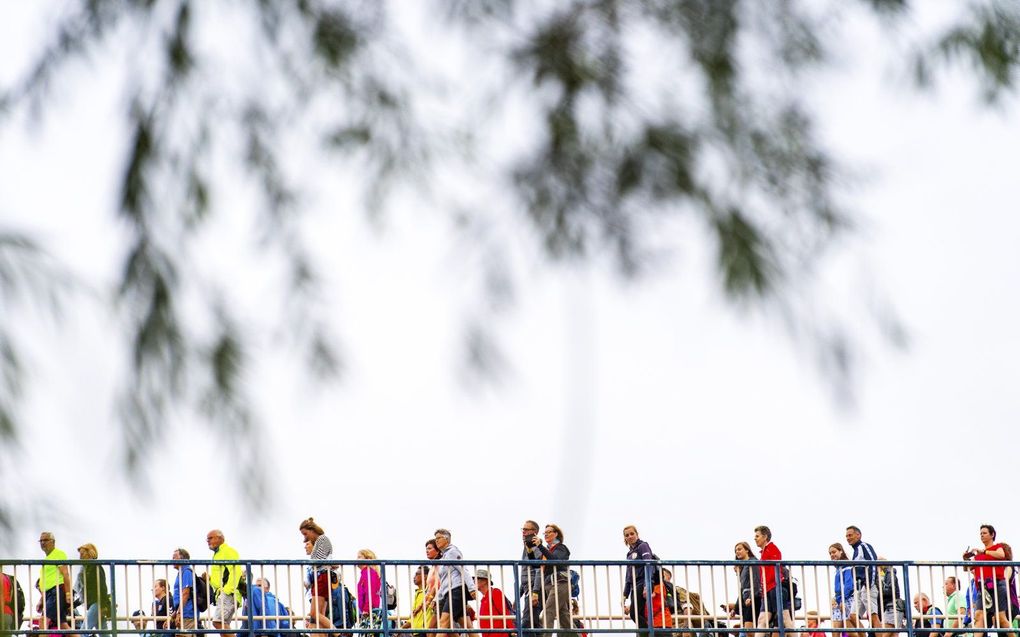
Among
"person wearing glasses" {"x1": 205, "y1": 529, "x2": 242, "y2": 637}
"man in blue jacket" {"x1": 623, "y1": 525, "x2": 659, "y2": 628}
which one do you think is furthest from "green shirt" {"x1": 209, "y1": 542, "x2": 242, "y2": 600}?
"man in blue jacket" {"x1": 623, "y1": 525, "x2": 659, "y2": 628}

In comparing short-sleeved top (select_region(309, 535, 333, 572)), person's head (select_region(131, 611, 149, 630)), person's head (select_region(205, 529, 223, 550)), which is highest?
short-sleeved top (select_region(309, 535, 333, 572))

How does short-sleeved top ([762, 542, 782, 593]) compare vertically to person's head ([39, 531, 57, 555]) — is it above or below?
above

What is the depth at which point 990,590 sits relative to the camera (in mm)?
17734

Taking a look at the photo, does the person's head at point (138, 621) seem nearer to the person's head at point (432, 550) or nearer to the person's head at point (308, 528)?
the person's head at point (432, 550)

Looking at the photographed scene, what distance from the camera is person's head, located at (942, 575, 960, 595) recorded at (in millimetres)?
17984

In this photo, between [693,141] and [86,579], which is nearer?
[693,141]

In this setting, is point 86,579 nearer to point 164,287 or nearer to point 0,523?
point 0,523

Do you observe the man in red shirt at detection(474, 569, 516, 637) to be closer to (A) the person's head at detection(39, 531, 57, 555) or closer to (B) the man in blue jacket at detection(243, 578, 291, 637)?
(B) the man in blue jacket at detection(243, 578, 291, 637)

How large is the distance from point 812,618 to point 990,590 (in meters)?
1.65

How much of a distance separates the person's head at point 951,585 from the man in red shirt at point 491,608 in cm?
419

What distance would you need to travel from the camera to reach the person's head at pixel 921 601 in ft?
59.0

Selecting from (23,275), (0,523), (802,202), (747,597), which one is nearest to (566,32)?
(802,202)

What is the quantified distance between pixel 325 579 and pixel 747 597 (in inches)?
154

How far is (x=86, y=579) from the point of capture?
4.88 metres
